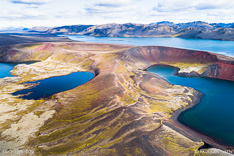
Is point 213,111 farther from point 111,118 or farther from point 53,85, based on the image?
point 53,85

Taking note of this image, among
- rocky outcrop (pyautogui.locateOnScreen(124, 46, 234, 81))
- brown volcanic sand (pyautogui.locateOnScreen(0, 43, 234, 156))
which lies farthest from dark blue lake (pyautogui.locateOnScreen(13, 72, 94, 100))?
rocky outcrop (pyautogui.locateOnScreen(124, 46, 234, 81))

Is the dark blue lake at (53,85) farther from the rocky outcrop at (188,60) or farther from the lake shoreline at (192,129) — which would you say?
the lake shoreline at (192,129)

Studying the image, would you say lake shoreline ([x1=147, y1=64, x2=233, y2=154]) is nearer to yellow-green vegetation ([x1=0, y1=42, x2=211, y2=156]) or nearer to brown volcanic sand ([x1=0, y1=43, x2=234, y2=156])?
brown volcanic sand ([x1=0, y1=43, x2=234, y2=156])

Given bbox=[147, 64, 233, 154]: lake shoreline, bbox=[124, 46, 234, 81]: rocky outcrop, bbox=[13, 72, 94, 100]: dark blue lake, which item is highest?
bbox=[124, 46, 234, 81]: rocky outcrop

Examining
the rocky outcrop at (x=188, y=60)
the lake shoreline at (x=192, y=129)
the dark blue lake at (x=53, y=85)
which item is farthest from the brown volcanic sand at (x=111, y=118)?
the dark blue lake at (x=53, y=85)

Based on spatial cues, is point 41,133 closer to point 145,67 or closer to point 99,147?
point 99,147
